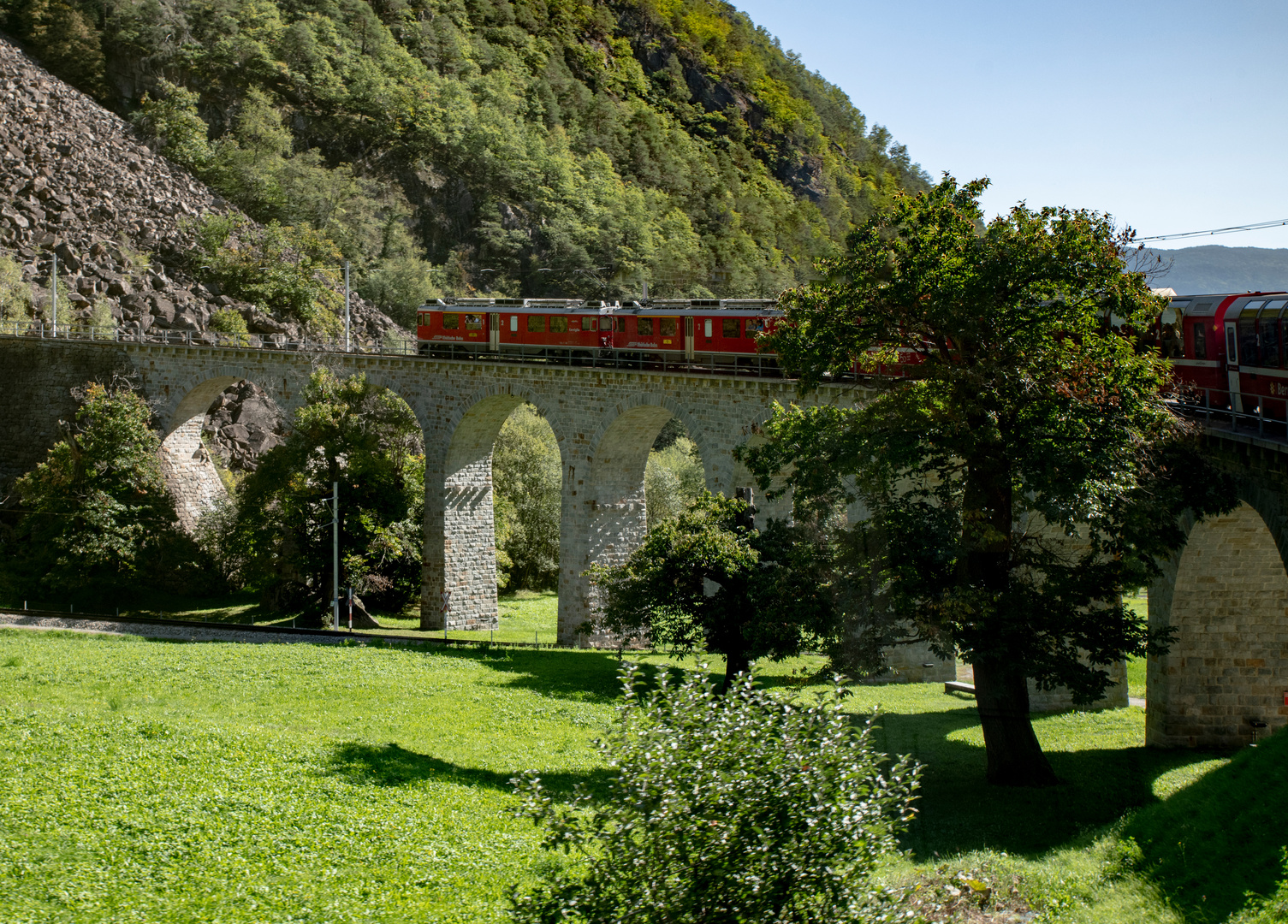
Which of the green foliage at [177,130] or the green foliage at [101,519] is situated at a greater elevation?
the green foliage at [177,130]

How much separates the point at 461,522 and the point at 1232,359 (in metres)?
27.5

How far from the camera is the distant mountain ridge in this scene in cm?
3045

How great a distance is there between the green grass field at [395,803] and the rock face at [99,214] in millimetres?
33152

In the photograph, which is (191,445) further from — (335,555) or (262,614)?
(335,555)

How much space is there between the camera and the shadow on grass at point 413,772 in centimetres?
1841

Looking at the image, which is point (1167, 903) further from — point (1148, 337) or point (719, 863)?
point (1148, 337)

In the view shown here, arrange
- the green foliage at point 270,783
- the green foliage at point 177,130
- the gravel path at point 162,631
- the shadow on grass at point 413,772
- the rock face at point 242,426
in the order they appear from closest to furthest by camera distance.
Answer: the green foliage at point 270,783, the shadow on grass at point 413,772, the gravel path at point 162,631, the rock face at point 242,426, the green foliage at point 177,130

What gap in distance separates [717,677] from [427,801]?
11.5 m

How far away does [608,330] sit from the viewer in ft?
115

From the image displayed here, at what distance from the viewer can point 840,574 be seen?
19.0 m

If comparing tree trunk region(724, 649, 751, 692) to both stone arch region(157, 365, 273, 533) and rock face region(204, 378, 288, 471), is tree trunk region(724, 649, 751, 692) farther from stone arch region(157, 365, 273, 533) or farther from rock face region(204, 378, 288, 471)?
rock face region(204, 378, 288, 471)

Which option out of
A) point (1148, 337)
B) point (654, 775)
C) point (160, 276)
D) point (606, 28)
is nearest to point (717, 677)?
point (1148, 337)

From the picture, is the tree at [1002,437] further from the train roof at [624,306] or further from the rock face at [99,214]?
the rock face at [99,214]

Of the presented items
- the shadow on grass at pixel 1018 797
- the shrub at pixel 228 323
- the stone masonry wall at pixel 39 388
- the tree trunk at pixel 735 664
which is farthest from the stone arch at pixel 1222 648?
the shrub at pixel 228 323
